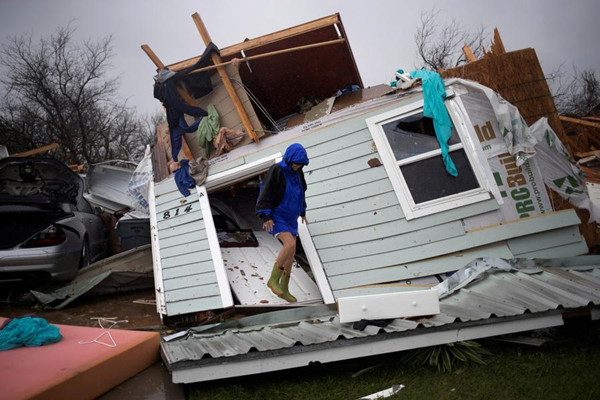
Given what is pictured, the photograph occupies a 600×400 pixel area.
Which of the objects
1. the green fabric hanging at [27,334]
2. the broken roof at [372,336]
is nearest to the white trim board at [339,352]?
the broken roof at [372,336]

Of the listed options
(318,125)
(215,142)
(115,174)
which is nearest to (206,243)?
(215,142)

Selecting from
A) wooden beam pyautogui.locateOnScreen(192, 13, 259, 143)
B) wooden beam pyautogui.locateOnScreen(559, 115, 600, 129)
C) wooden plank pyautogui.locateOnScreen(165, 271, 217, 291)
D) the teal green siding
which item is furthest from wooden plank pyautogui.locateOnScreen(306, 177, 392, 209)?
wooden beam pyautogui.locateOnScreen(559, 115, 600, 129)

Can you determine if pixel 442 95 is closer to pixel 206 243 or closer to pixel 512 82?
pixel 512 82

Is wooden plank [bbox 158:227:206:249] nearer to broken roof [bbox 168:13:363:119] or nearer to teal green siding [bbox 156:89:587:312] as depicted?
teal green siding [bbox 156:89:587:312]

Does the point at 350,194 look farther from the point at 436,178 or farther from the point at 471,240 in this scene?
the point at 471,240

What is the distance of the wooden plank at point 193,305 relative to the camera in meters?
4.92

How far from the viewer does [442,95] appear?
4945 mm

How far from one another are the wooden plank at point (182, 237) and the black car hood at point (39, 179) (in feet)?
8.88

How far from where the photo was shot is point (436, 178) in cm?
496

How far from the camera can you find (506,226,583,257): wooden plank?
4746mm

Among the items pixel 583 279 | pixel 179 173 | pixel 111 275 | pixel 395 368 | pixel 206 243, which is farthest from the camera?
pixel 111 275

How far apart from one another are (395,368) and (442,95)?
306 centimetres

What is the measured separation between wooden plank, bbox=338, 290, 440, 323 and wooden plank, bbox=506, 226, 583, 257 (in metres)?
1.92

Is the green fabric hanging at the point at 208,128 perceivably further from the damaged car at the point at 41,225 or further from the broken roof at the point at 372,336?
the broken roof at the point at 372,336
